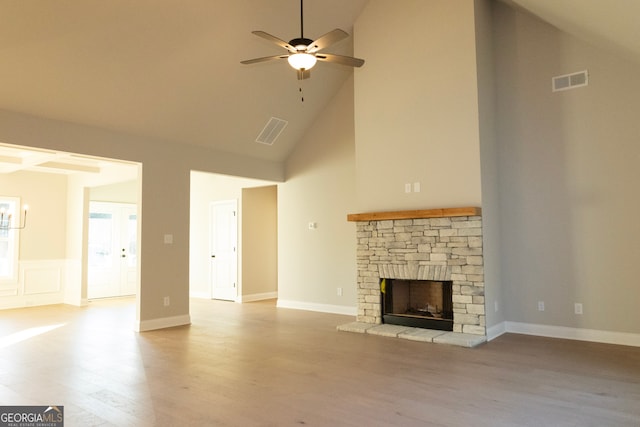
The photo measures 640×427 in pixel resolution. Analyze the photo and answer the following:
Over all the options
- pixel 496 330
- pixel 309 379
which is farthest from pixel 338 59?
pixel 496 330

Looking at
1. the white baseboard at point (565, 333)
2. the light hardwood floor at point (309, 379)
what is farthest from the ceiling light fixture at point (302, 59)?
the white baseboard at point (565, 333)

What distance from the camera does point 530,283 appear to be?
5617mm

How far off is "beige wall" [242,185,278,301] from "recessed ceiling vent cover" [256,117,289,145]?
1776 millimetres

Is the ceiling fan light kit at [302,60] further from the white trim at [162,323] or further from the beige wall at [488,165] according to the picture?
the white trim at [162,323]

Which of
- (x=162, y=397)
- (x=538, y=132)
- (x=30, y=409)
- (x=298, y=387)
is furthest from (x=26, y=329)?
(x=538, y=132)

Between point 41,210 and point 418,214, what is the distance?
7739mm

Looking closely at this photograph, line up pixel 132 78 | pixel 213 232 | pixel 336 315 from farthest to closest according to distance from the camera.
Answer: pixel 213 232, pixel 336 315, pixel 132 78

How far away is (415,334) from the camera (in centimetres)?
542

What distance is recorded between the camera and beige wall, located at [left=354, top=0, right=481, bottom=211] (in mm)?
5496

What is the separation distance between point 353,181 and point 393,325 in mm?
2567

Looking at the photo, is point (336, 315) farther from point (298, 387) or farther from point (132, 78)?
point (132, 78)

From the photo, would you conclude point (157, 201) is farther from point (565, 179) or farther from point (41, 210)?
point (565, 179)

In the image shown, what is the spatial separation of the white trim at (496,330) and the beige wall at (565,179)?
0.61ft

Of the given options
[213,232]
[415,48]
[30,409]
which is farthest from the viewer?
[213,232]
